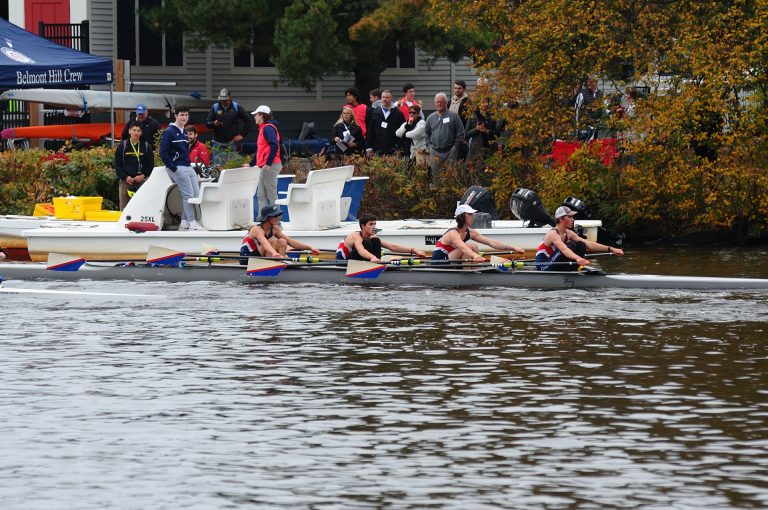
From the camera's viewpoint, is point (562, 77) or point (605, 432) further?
point (562, 77)

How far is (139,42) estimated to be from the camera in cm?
3788

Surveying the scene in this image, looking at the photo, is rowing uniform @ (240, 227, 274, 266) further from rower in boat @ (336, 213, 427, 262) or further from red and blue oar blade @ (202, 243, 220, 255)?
rower in boat @ (336, 213, 427, 262)

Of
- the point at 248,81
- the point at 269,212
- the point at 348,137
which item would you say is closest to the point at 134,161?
the point at 348,137

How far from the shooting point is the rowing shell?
63.7 ft

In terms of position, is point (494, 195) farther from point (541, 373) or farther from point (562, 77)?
point (541, 373)

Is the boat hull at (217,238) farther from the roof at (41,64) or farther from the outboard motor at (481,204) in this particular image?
the roof at (41,64)

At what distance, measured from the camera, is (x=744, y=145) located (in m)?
25.4

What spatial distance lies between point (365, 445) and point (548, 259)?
31.5 feet

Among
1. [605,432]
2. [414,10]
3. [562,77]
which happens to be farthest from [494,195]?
[605,432]

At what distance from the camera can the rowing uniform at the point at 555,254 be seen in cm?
2023

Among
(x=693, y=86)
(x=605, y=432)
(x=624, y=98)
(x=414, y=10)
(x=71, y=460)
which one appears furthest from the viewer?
(x=414, y=10)

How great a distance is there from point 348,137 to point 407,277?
25.7 feet

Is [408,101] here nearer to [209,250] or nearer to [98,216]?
[98,216]

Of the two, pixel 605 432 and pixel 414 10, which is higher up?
pixel 414 10
